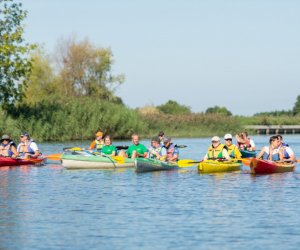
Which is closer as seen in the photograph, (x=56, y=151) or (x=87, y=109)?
(x=56, y=151)

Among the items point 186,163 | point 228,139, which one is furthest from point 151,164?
point 228,139

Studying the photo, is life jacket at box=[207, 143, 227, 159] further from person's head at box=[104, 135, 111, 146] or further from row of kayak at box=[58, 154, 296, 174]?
person's head at box=[104, 135, 111, 146]

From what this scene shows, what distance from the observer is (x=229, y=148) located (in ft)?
104

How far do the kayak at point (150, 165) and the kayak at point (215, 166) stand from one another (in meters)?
1.70

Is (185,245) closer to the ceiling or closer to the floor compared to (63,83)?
closer to the floor

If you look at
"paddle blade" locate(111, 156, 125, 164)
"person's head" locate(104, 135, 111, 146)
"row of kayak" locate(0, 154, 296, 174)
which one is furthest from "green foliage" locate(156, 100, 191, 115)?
"paddle blade" locate(111, 156, 125, 164)

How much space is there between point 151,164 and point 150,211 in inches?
426

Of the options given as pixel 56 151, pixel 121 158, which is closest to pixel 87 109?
pixel 56 151

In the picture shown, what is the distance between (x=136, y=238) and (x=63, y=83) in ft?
221

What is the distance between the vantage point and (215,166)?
30.2 metres

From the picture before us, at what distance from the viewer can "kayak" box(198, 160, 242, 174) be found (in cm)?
3008

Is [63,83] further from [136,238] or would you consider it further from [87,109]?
[136,238]

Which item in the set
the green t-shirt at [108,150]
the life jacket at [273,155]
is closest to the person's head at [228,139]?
the life jacket at [273,155]

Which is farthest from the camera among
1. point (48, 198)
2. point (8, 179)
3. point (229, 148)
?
point (229, 148)
